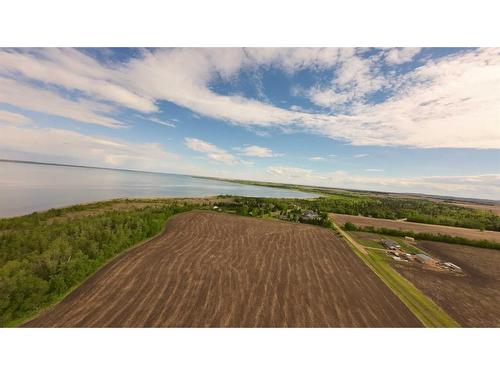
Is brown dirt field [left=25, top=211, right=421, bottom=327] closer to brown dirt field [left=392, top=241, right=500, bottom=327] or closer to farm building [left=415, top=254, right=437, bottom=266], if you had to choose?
brown dirt field [left=392, top=241, right=500, bottom=327]

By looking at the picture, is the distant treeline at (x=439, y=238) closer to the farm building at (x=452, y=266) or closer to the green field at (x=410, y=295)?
the farm building at (x=452, y=266)

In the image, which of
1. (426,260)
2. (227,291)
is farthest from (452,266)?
(227,291)

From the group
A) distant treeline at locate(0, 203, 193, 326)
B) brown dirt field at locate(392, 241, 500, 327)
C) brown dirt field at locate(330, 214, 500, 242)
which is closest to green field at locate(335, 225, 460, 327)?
brown dirt field at locate(392, 241, 500, 327)

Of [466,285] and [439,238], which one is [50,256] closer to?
[466,285]

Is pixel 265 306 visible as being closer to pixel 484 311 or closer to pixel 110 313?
pixel 110 313

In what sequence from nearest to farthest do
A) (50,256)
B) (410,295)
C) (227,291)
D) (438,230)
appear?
(50,256), (227,291), (410,295), (438,230)

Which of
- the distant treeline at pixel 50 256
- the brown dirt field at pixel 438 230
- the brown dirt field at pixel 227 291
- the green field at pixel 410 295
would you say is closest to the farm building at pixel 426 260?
the green field at pixel 410 295

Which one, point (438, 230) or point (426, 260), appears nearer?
point (426, 260)
